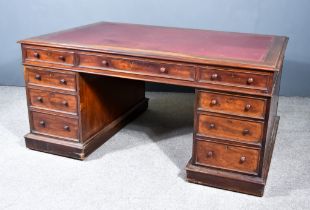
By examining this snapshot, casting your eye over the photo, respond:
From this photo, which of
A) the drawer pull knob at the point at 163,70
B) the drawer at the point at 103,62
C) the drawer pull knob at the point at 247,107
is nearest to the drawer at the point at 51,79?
the drawer at the point at 103,62

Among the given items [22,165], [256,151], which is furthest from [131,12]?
[256,151]

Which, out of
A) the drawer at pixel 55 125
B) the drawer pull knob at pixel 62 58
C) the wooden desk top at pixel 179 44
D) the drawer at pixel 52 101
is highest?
the wooden desk top at pixel 179 44

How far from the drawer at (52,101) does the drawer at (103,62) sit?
0.76 ft

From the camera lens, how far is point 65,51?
221 centimetres

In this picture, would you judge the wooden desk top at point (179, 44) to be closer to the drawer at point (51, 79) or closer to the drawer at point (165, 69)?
the drawer at point (165, 69)

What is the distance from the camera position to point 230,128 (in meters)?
2.00

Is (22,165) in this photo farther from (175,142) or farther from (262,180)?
(262,180)

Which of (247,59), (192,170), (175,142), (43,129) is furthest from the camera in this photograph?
(175,142)

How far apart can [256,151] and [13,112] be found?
199cm

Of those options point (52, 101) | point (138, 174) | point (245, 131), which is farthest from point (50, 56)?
point (245, 131)

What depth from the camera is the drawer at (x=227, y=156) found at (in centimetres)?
200

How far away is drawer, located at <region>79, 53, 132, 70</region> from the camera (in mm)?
2107

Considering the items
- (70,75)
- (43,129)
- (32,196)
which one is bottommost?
(32,196)

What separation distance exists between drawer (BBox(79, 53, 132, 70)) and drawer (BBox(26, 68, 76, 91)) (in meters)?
0.12
